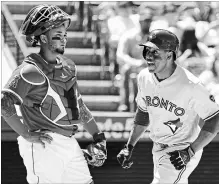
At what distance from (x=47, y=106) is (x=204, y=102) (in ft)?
3.94

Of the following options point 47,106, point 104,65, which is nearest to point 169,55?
point 47,106

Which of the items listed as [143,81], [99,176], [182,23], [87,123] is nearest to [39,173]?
[87,123]

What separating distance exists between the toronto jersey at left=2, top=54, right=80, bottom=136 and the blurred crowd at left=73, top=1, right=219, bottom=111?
2.90 m

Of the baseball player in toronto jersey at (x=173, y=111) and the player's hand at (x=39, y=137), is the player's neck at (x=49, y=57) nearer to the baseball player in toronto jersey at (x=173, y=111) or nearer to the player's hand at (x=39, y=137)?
the player's hand at (x=39, y=137)

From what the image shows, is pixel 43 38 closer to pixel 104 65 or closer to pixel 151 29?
pixel 151 29

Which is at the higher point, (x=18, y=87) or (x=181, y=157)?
(x=18, y=87)

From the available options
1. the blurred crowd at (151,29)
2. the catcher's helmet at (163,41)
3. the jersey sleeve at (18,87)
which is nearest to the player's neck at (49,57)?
the jersey sleeve at (18,87)

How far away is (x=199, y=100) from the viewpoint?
17.7 ft

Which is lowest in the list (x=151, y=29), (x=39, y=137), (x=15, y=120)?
(x=151, y=29)

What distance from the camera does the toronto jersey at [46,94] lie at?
5090mm

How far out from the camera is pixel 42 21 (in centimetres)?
528

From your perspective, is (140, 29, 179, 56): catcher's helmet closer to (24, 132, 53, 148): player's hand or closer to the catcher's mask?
the catcher's mask

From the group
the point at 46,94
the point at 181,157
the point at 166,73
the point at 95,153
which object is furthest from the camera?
the point at 166,73

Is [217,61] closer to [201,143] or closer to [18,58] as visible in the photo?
[18,58]
